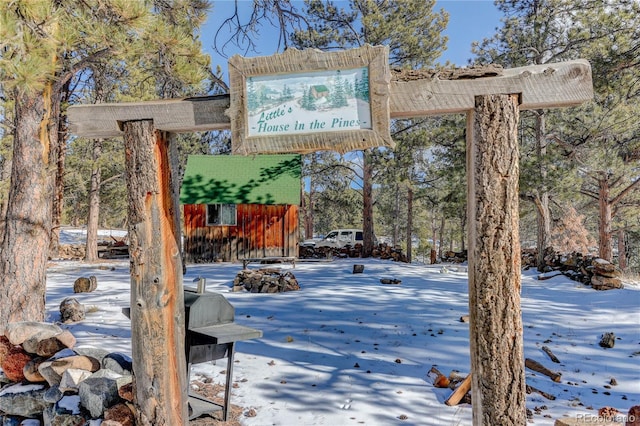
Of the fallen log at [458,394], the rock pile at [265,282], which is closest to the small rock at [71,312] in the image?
the rock pile at [265,282]

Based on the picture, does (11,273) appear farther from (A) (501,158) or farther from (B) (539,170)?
(B) (539,170)

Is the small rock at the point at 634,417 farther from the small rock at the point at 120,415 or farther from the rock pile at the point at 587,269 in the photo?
the rock pile at the point at 587,269

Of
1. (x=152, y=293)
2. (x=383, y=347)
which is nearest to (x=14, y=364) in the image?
(x=152, y=293)

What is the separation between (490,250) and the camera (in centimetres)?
286

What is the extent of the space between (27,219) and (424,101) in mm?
5848

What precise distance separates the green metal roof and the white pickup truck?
6.55 meters

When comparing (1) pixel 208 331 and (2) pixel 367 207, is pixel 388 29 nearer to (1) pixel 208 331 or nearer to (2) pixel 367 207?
(2) pixel 367 207

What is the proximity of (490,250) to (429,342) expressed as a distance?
13.8 feet

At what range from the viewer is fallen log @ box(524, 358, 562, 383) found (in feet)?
17.9

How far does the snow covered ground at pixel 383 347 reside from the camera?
15.3 feet

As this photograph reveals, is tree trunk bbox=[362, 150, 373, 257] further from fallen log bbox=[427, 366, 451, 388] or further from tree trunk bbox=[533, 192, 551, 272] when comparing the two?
fallen log bbox=[427, 366, 451, 388]

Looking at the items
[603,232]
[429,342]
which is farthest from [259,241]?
[603,232]

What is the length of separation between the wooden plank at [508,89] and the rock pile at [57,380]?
3.53 meters

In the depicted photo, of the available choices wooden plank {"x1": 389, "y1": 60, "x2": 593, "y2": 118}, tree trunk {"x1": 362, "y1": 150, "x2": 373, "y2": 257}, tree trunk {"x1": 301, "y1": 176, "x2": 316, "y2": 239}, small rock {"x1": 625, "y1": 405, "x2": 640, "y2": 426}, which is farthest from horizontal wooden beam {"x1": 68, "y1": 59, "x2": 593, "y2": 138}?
tree trunk {"x1": 301, "y1": 176, "x2": 316, "y2": 239}
